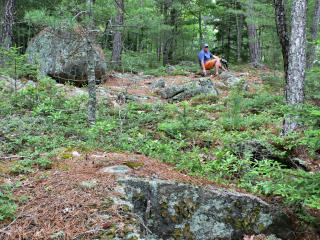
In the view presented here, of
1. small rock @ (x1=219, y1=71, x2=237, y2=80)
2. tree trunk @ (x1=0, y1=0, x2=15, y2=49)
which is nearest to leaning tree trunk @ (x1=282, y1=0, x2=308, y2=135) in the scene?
small rock @ (x1=219, y1=71, x2=237, y2=80)

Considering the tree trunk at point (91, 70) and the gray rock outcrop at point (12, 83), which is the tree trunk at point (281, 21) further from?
the gray rock outcrop at point (12, 83)

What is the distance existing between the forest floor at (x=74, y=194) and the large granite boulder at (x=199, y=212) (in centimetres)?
19

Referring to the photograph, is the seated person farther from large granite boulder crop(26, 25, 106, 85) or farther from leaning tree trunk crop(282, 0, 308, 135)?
leaning tree trunk crop(282, 0, 308, 135)

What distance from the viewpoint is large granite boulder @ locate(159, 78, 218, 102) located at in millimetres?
9445

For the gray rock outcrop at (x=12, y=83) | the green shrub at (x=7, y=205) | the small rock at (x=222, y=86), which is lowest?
the green shrub at (x=7, y=205)

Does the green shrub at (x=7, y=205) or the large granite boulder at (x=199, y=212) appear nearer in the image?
the green shrub at (x=7, y=205)

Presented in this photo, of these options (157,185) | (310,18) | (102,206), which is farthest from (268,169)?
(310,18)

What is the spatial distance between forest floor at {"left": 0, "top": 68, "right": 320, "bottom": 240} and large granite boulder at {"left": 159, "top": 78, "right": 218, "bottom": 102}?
18.4 ft

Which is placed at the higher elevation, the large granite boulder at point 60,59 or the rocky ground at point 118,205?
the large granite boulder at point 60,59

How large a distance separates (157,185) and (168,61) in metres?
14.8

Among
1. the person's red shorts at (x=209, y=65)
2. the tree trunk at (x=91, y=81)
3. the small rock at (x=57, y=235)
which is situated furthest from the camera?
the person's red shorts at (x=209, y=65)

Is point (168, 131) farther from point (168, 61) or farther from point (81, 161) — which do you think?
point (168, 61)

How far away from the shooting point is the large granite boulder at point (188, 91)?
372 inches

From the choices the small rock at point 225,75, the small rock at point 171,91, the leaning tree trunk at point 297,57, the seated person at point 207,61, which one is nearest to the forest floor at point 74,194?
the leaning tree trunk at point 297,57
